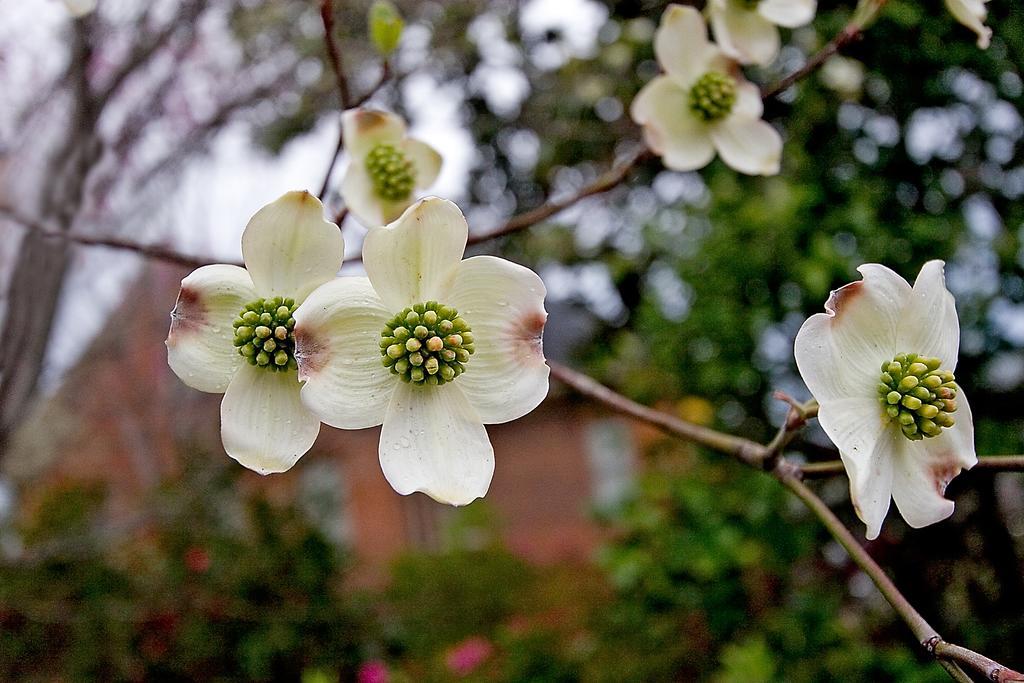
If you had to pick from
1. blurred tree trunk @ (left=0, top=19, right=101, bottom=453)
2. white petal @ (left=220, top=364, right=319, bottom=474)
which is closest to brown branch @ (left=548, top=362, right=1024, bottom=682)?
white petal @ (left=220, top=364, right=319, bottom=474)

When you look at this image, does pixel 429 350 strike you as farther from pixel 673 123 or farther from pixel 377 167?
pixel 673 123

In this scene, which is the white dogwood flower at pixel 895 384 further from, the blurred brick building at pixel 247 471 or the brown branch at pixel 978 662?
the blurred brick building at pixel 247 471

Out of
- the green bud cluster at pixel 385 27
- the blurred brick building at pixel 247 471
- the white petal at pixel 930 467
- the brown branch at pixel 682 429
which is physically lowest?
the blurred brick building at pixel 247 471

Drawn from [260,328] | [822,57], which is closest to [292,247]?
[260,328]

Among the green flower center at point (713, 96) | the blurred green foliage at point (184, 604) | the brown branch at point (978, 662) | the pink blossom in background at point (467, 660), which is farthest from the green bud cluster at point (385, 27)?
the blurred green foliage at point (184, 604)

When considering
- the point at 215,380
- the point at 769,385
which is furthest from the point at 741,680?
the point at 215,380

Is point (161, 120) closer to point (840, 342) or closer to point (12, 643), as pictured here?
point (12, 643)
